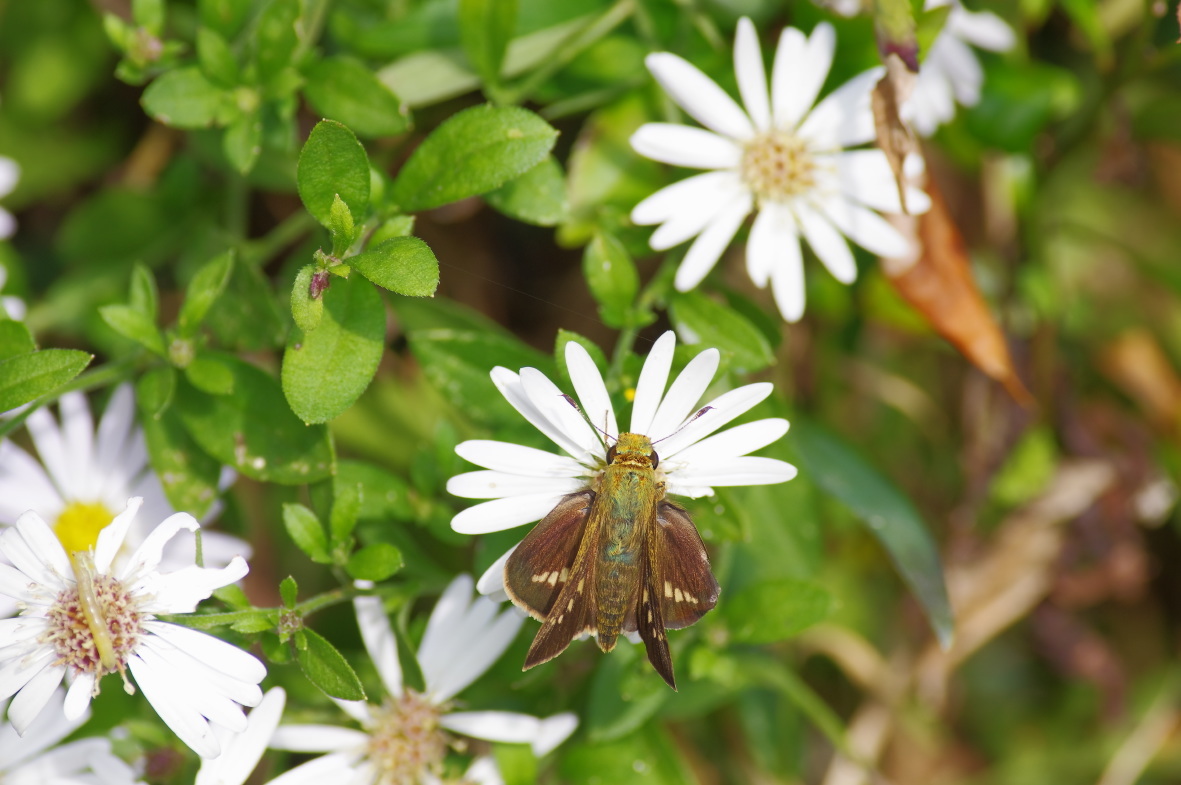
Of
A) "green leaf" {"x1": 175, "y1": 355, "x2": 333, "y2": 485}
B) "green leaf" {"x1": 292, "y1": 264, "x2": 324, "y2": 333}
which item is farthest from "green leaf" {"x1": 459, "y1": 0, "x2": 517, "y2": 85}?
"green leaf" {"x1": 175, "y1": 355, "x2": 333, "y2": 485}

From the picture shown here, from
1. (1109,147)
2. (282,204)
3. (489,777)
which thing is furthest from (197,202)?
(1109,147)

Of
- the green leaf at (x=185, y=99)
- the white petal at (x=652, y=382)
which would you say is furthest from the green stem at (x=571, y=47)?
the white petal at (x=652, y=382)

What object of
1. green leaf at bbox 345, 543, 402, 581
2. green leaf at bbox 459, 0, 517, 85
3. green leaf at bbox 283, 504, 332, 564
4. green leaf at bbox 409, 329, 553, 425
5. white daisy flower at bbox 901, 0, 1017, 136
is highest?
white daisy flower at bbox 901, 0, 1017, 136

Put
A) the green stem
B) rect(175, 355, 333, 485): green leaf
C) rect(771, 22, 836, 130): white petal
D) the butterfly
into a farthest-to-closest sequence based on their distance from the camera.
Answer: the green stem → rect(771, 22, 836, 130): white petal → rect(175, 355, 333, 485): green leaf → the butterfly

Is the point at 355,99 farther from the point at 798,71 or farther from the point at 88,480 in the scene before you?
the point at 88,480

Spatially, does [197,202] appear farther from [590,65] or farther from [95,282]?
[590,65]

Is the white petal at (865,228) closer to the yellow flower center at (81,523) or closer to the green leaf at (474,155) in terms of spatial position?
the green leaf at (474,155)

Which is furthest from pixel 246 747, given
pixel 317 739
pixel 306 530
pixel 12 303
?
pixel 12 303

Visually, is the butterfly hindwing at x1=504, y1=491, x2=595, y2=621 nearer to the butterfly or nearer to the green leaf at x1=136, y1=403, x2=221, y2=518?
the butterfly
